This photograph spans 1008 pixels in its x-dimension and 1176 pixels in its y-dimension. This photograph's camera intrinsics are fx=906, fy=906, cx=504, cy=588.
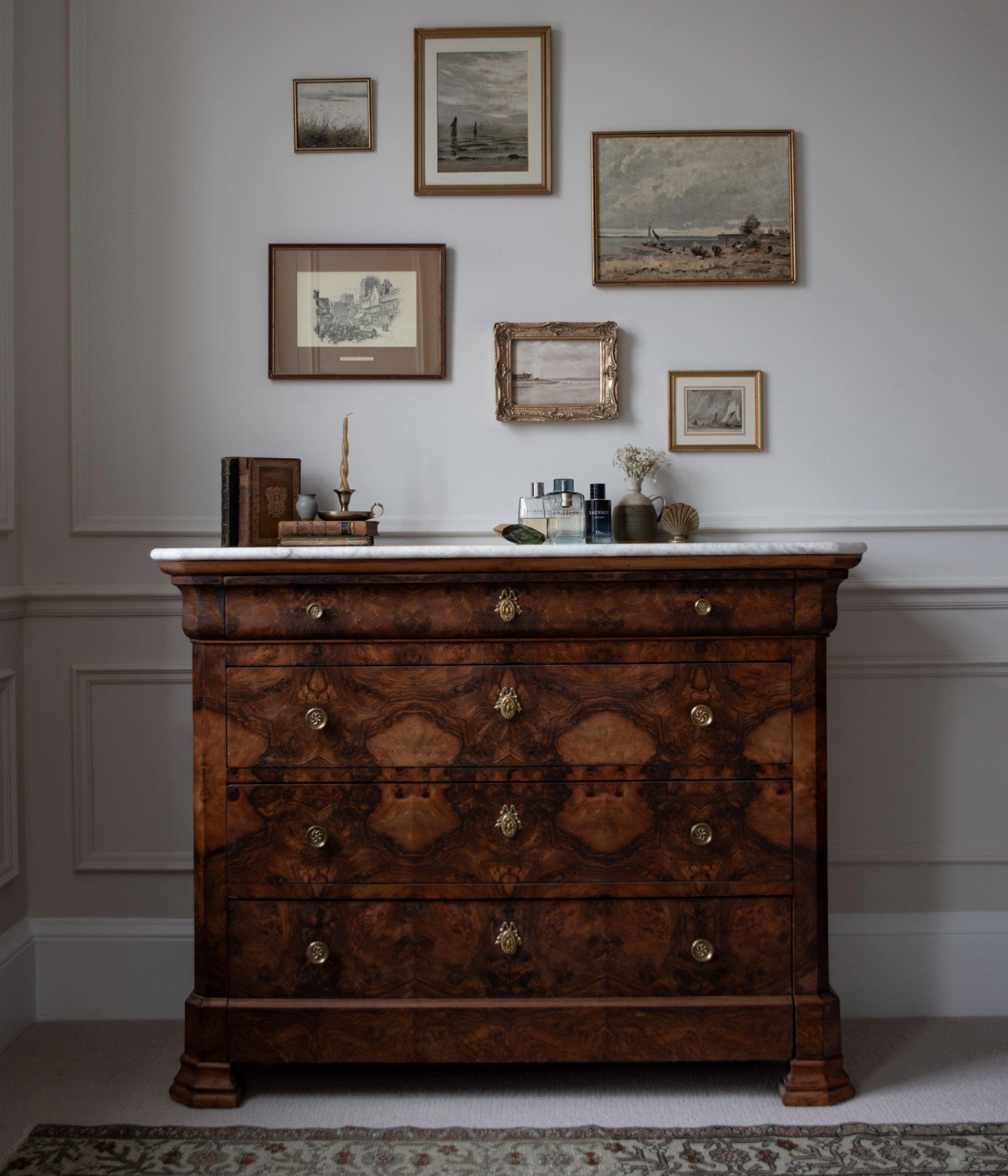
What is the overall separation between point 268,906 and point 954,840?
6.63ft

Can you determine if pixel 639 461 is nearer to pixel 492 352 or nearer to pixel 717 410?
pixel 717 410

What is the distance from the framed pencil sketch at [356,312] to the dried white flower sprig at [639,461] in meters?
0.60

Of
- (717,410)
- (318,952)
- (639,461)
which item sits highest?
(717,410)

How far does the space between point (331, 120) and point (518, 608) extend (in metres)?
1.65

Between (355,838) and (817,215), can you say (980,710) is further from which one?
(355,838)

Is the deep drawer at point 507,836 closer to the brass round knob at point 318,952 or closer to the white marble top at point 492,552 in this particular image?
the brass round knob at point 318,952

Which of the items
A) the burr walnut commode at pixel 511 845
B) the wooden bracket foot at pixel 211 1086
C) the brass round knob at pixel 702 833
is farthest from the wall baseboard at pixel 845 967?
the brass round knob at pixel 702 833

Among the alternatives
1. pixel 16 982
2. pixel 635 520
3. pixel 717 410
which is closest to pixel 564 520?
pixel 635 520

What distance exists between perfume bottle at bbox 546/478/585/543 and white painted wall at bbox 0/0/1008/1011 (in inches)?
10.4

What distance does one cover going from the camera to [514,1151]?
6.72ft

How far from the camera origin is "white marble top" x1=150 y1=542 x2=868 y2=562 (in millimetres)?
2064

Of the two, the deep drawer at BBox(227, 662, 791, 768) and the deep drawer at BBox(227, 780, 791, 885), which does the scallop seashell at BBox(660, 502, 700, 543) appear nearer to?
the deep drawer at BBox(227, 662, 791, 768)

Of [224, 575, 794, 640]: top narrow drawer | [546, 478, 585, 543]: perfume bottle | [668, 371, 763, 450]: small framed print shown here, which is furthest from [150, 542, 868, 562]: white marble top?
[668, 371, 763, 450]: small framed print

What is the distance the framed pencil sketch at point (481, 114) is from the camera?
2693 millimetres
